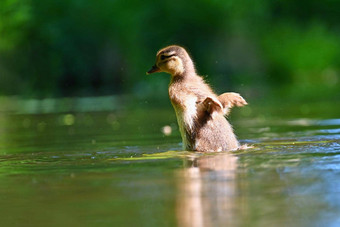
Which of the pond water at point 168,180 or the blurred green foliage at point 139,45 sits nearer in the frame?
the pond water at point 168,180

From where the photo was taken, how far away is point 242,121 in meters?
14.7

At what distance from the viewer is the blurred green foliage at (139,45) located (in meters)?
32.5

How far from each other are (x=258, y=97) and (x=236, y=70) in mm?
11427

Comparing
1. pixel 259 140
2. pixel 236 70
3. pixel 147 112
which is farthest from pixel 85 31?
pixel 259 140

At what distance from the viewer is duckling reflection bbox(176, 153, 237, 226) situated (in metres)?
4.78

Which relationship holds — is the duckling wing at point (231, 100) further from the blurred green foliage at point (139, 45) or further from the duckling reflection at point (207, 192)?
the blurred green foliage at point (139, 45)

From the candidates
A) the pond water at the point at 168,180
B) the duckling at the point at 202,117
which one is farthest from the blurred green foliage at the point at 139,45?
the duckling at the point at 202,117

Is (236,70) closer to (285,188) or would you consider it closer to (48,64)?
(48,64)

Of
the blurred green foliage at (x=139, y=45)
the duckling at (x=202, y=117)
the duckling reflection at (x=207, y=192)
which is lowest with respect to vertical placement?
the duckling reflection at (x=207, y=192)

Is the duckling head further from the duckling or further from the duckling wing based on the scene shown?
the duckling wing

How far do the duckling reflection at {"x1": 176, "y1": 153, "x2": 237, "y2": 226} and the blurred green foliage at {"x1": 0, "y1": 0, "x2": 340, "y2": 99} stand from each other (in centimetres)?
2214

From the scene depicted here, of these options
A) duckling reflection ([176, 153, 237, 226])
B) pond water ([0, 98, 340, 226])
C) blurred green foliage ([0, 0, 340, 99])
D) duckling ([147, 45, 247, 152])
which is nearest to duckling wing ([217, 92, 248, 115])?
duckling ([147, 45, 247, 152])

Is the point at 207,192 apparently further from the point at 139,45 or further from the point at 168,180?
the point at 139,45

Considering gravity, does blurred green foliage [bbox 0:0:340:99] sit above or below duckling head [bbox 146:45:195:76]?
above
